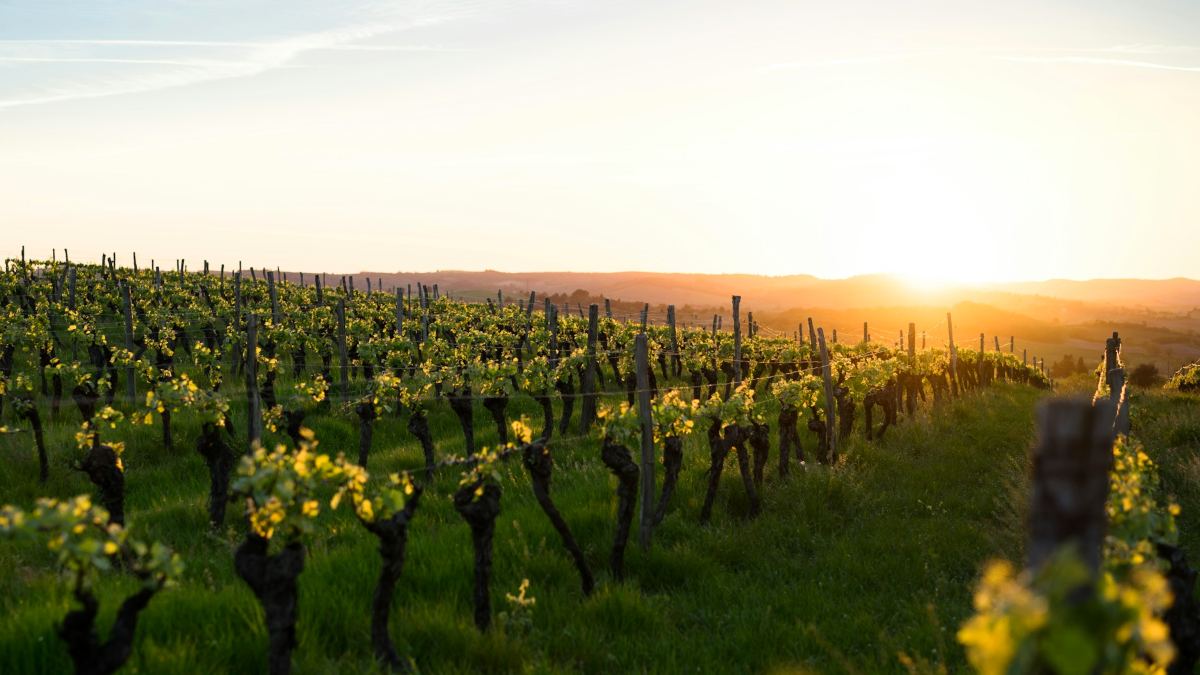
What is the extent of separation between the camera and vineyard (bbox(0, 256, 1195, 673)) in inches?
266

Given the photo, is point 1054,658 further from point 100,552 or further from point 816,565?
point 816,565

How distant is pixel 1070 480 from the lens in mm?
2951

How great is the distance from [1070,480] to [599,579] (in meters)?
7.93

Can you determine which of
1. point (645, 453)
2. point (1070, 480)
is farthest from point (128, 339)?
point (1070, 480)

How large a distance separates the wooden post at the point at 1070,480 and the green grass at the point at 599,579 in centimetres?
529

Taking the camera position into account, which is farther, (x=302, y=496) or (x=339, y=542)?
(x=339, y=542)

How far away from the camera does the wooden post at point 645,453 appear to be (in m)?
11.5

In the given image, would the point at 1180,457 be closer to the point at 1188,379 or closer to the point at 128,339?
the point at 1188,379

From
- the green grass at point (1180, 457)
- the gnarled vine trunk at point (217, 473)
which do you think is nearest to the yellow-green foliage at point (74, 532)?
the gnarled vine trunk at point (217, 473)

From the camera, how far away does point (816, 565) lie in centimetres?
1120

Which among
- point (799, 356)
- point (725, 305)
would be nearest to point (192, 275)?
point (799, 356)

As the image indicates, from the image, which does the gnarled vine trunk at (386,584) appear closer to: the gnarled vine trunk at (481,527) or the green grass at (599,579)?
the green grass at (599,579)

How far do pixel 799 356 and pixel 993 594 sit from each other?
25427 millimetres

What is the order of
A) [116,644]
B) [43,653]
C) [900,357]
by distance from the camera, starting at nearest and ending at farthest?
[116,644] < [43,653] < [900,357]
